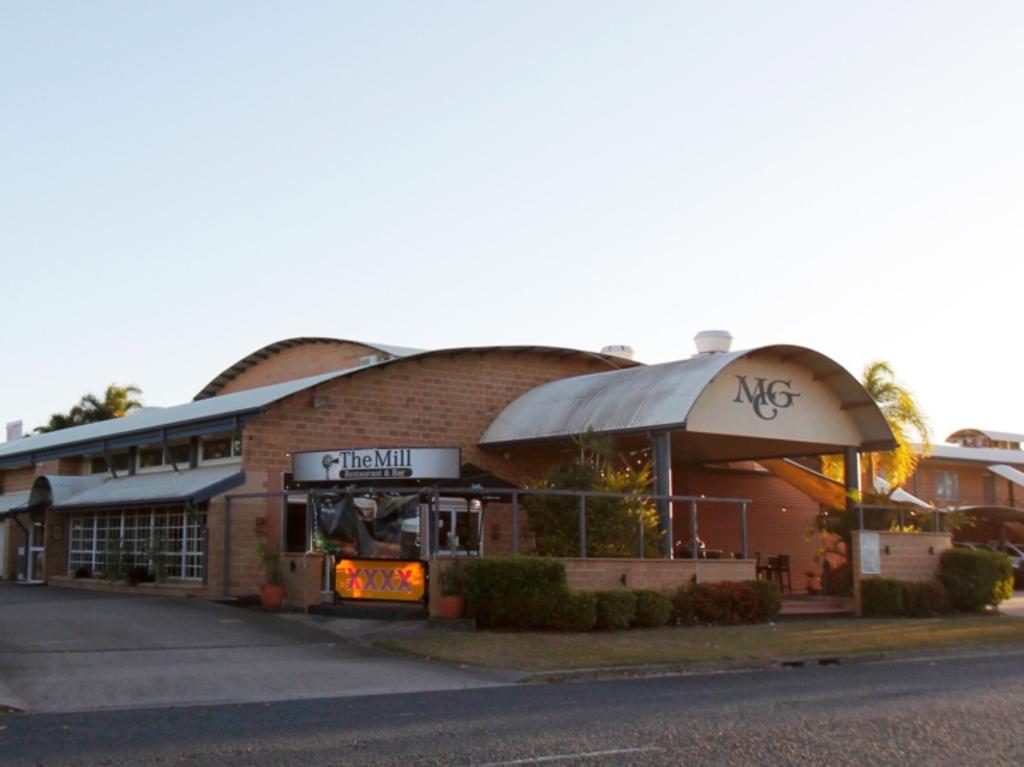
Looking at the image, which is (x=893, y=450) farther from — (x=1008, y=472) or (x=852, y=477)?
(x=1008, y=472)

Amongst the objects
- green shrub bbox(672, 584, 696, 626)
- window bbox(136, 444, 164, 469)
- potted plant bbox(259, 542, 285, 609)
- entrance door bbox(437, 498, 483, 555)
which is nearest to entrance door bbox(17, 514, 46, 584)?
window bbox(136, 444, 164, 469)

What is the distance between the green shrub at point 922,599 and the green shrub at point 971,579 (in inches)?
16.8

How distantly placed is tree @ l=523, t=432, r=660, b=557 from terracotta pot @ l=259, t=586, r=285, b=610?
16.6 feet

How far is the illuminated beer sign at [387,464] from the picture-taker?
85.5ft

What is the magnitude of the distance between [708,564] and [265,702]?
510 inches

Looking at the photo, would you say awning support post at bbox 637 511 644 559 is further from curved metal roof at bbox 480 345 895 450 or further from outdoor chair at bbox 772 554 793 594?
outdoor chair at bbox 772 554 793 594

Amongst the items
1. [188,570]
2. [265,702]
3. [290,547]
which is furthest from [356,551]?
[265,702]

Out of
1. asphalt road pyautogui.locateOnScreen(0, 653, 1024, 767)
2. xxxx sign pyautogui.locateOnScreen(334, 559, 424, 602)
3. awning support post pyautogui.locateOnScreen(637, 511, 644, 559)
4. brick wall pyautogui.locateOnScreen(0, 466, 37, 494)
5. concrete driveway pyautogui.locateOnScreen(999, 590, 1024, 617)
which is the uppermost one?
brick wall pyautogui.locateOnScreen(0, 466, 37, 494)

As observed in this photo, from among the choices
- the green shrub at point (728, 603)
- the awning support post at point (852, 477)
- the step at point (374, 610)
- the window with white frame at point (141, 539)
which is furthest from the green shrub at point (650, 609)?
the window with white frame at point (141, 539)

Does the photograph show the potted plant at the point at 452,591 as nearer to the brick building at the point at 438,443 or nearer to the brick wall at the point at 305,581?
Result: the brick building at the point at 438,443

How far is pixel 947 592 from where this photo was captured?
95.2 ft

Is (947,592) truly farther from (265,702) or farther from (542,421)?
Answer: (265,702)

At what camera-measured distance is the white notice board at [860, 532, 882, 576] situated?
28.1 metres

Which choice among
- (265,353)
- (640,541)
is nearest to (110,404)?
(265,353)
